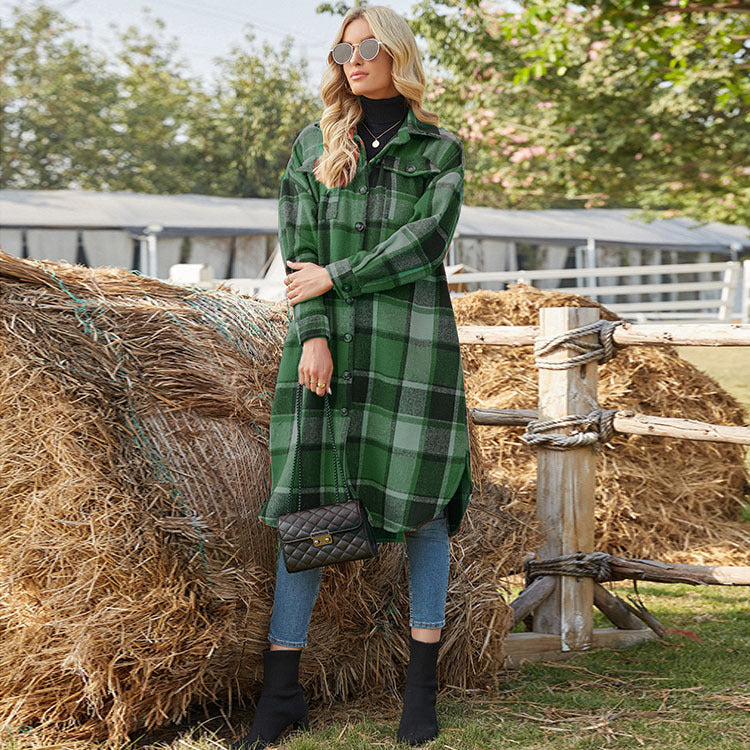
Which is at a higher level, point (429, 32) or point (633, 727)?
point (429, 32)

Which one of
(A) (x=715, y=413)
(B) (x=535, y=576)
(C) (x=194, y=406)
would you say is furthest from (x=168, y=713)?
(A) (x=715, y=413)

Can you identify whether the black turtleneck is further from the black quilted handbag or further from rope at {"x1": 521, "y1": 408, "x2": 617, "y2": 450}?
rope at {"x1": 521, "y1": 408, "x2": 617, "y2": 450}

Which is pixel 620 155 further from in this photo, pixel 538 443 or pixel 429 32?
pixel 538 443

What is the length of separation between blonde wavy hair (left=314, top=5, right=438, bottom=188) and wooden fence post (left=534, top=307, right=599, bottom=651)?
1282 millimetres

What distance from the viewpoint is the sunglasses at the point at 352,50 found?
2680mm

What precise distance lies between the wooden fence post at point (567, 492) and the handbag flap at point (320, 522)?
4.65 ft

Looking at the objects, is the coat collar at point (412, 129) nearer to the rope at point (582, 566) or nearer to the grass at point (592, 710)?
the grass at point (592, 710)

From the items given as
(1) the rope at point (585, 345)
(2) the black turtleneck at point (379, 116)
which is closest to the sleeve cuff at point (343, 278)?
(2) the black turtleneck at point (379, 116)

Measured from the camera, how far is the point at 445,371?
2.79 meters

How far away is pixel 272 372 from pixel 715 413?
12.7 feet

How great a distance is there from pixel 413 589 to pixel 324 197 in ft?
3.86

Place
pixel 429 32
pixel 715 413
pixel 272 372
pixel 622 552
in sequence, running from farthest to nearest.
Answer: pixel 429 32, pixel 715 413, pixel 622 552, pixel 272 372

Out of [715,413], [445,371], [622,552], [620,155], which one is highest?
[620,155]

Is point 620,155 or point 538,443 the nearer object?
point 538,443
